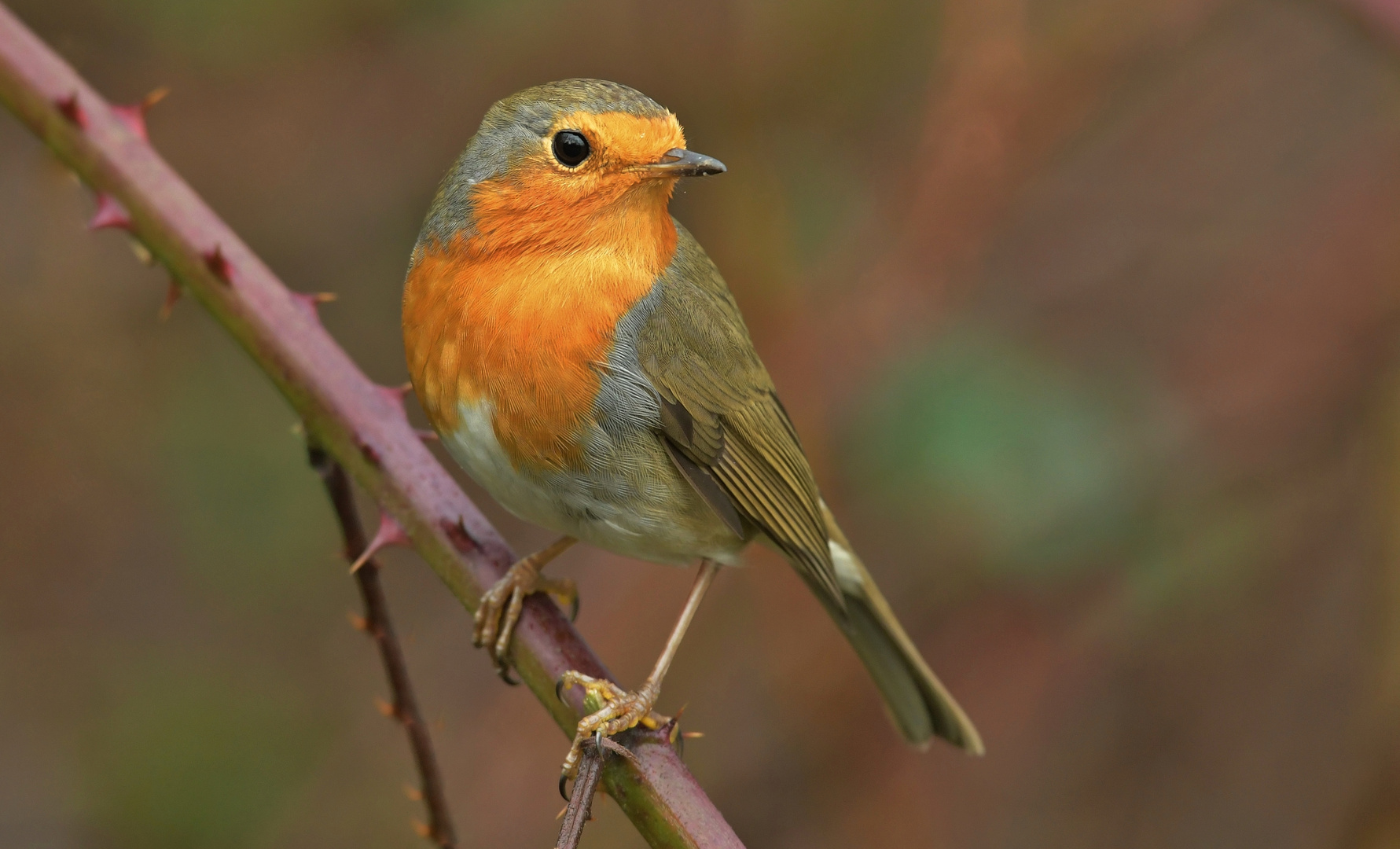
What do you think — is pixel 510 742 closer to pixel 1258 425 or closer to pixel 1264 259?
pixel 1258 425

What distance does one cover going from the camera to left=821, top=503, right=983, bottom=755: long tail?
3180 millimetres

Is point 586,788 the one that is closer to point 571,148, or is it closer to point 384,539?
point 384,539

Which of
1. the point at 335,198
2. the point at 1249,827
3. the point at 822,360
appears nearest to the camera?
the point at 822,360

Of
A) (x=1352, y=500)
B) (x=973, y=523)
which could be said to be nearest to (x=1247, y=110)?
(x=1352, y=500)

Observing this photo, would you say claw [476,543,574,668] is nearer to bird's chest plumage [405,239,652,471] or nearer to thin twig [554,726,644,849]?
bird's chest plumage [405,239,652,471]

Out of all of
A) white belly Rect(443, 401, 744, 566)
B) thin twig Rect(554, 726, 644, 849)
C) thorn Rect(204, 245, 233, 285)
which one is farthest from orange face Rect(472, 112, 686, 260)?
thin twig Rect(554, 726, 644, 849)

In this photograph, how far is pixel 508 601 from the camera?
267 cm

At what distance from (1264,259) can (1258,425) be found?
64cm

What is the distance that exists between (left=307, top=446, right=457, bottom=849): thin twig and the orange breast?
45cm

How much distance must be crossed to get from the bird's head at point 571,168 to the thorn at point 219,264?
671mm

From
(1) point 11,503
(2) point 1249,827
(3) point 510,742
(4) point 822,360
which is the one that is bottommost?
(2) point 1249,827

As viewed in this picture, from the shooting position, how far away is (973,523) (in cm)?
361

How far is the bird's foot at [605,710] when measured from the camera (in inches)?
80.5

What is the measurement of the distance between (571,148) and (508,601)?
95cm
